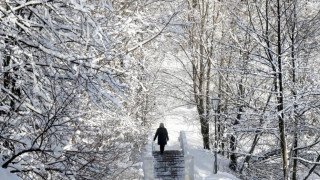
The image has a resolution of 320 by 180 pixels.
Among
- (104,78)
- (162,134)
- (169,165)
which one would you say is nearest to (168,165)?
(169,165)

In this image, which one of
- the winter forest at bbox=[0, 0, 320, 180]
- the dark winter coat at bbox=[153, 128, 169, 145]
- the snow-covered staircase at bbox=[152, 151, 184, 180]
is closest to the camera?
the winter forest at bbox=[0, 0, 320, 180]

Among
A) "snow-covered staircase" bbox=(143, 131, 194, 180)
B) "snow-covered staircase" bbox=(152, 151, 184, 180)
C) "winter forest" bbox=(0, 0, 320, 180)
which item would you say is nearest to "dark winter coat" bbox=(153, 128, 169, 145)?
"snow-covered staircase" bbox=(143, 131, 194, 180)

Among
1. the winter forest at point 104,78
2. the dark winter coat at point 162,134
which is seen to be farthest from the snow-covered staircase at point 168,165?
the winter forest at point 104,78

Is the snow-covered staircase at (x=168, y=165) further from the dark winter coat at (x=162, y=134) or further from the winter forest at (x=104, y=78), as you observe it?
the winter forest at (x=104, y=78)

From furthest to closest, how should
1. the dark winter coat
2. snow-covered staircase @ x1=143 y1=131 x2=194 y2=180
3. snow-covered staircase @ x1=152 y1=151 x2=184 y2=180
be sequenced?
the dark winter coat, snow-covered staircase @ x1=152 y1=151 x2=184 y2=180, snow-covered staircase @ x1=143 y1=131 x2=194 y2=180

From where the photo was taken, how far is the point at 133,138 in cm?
1695

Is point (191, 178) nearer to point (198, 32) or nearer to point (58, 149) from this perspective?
point (198, 32)

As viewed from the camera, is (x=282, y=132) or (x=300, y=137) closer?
(x=282, y=132)

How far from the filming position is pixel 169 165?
16.1 metres

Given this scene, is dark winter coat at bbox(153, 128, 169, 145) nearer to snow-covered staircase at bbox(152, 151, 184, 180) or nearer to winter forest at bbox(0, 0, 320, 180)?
snow-covered staircase at bbox(152, 151, 184, 180)

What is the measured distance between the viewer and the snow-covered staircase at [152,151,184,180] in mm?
15259

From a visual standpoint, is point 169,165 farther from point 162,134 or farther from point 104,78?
point 104,78

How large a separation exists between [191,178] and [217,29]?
9222mm

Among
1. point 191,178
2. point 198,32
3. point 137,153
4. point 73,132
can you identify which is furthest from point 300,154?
point 73,132
